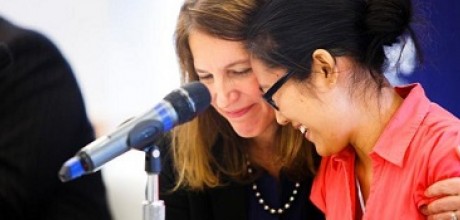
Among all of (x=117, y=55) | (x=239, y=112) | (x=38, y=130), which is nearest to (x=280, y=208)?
(x=239, y=112)

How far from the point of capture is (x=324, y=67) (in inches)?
48.1

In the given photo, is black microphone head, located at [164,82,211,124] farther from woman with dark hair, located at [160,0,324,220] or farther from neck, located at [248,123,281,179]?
neck, located at [248,123,281,179]

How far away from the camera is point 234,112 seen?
1473 mm

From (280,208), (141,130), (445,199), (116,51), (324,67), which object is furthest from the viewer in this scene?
(116,51)

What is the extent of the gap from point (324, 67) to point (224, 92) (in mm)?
277

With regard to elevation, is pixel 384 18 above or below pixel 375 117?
above

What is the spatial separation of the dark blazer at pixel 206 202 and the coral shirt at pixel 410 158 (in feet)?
0.99

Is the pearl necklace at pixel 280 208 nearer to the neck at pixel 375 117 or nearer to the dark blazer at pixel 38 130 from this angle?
the neck at pixel 375 117

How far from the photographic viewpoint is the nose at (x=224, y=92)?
4.66 feet

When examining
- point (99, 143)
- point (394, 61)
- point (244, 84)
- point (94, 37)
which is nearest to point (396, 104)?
point (394, 61)

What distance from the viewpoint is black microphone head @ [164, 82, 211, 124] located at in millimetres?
1052

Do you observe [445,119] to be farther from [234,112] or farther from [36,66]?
[36,66]

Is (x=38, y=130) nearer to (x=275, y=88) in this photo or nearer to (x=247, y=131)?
(x=247, y=131)

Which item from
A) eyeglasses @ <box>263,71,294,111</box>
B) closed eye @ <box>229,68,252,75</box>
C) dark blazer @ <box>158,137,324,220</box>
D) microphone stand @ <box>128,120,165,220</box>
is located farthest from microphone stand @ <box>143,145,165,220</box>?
dark blazer @ <box>158,137,324,220</box>
